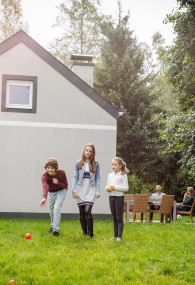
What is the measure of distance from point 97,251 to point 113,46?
1700 centimetres

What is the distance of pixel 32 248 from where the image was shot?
728cm

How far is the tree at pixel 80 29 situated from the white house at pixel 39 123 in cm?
1471

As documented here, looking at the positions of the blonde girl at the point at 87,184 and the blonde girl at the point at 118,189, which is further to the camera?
the blonde girl at the point at 87,184

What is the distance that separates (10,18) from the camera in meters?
28.2

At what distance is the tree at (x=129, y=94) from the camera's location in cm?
2111

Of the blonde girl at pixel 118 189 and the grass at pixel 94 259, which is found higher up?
the blonde girl at pixel 118 189

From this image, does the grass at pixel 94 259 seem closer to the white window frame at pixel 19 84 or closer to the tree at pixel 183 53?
the white window frame at pixel 19 84

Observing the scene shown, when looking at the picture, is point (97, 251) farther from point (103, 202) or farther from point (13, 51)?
point (13, 51)

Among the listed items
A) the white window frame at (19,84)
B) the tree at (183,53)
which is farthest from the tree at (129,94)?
the white window frame at (19,84)

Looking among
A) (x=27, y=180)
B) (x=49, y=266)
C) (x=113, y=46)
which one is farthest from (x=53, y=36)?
(x=49, y=266)

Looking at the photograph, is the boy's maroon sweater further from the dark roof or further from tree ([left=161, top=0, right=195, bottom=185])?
tree ([left=161, top=0, right=195, bottom=185])

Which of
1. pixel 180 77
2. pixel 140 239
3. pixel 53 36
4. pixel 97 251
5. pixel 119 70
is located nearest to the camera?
pixel 97 251

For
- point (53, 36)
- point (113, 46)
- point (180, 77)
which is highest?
point (53, 36)

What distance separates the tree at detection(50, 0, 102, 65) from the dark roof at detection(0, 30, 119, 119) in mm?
14558
